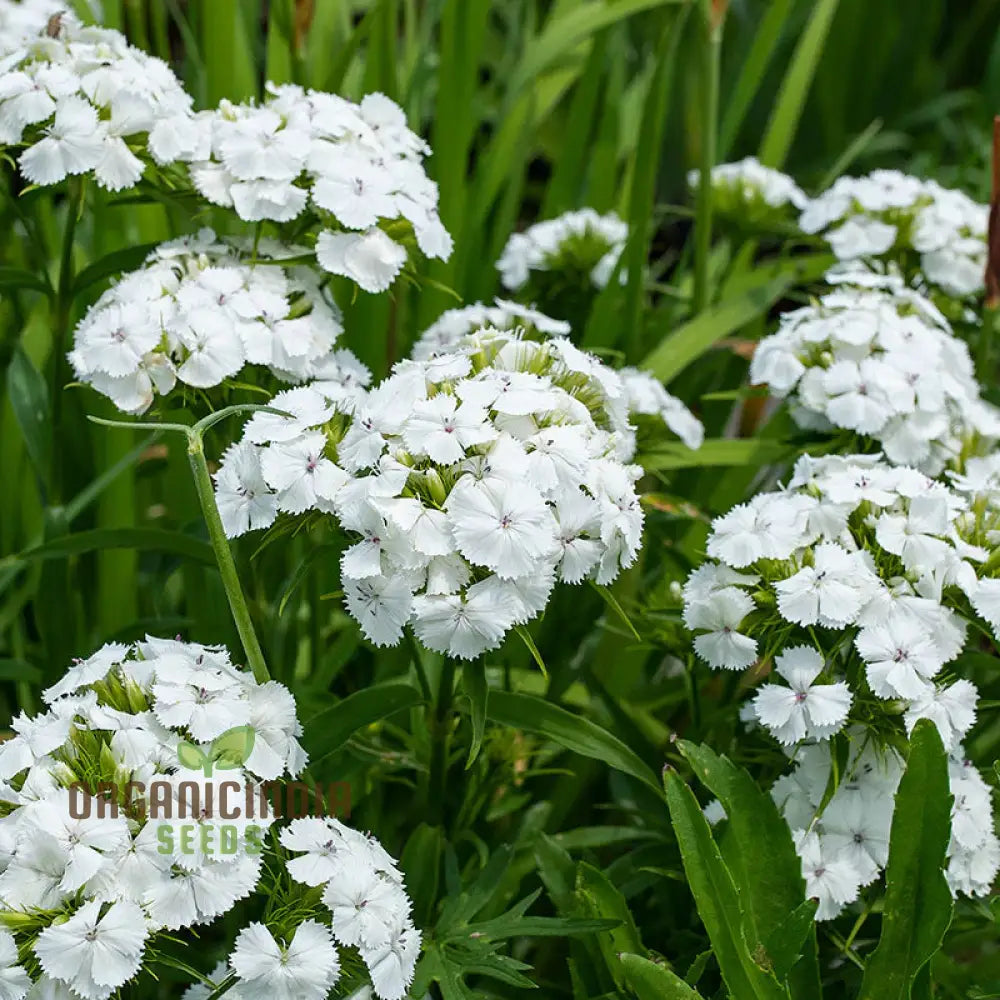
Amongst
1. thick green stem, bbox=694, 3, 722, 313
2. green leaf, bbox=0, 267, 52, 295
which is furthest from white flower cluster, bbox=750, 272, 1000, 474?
green leaf, bbox=0, 267, 52, 295

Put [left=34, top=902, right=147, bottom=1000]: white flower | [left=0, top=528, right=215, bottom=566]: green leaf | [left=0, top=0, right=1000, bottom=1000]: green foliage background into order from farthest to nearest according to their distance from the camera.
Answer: [left=0, top=528, right=215, bottom=566]: green leaf, [left=0, top=0, right=1000, bottom=1000]: green foliage background, [left=34, top=902, right=147, bottom=1000]: white flower

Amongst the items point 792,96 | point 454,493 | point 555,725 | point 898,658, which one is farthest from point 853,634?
point 792,96

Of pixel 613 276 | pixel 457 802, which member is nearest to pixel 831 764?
pixel 457 802

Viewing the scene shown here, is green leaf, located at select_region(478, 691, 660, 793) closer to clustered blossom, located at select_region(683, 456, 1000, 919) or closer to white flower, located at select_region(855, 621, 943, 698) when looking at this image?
clustered blossom, located at select_region(683, 456, 1000, 919)

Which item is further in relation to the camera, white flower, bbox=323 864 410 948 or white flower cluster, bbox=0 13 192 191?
white flower cluster, bbox=0 13 192 191

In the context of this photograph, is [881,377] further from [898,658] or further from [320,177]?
[320,177]

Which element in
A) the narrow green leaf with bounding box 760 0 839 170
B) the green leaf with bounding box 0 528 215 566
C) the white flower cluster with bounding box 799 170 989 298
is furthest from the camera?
the narrow green leaf with bounding box 760 0 839 170

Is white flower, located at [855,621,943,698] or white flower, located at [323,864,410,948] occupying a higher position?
white flower, located at [855,621,943,698]

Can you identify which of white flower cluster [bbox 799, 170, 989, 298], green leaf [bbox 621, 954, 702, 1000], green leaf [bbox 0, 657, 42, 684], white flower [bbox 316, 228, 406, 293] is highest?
white flower [bbox 316, 228, 406, 293]
